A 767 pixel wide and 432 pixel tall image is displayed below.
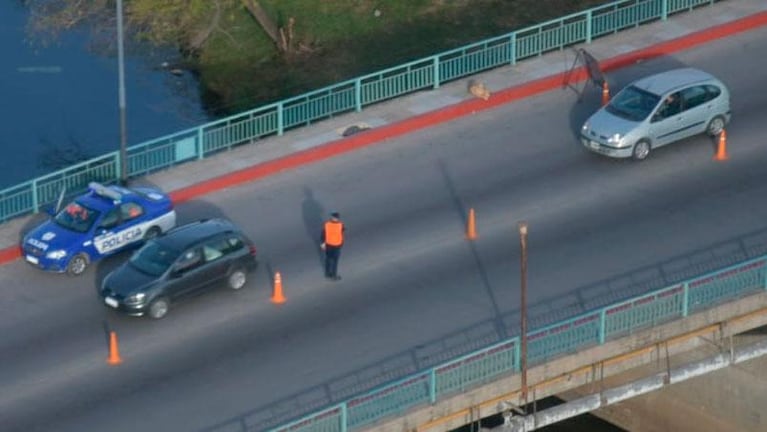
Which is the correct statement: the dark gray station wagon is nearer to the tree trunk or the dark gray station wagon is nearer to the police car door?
the police car door

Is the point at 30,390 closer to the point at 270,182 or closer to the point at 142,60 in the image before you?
the point at 270,182

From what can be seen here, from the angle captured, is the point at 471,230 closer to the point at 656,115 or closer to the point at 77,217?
the point at 656,115

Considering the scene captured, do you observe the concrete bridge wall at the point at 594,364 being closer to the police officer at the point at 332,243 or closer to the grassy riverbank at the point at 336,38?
the police officer at the point at 332,243

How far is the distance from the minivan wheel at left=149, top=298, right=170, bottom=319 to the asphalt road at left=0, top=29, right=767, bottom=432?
144 mm

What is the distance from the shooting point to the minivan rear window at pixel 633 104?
41.4m

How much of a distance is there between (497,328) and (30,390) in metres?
8.07

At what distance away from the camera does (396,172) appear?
41531 millimetres

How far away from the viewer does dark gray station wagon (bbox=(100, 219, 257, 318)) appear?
3553 cm

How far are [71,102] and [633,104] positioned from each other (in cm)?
2238

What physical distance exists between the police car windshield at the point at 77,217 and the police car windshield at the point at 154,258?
6.76 ft

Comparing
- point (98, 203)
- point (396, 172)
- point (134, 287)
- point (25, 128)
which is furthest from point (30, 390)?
point (25, 128)

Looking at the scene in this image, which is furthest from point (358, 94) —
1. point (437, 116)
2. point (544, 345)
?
point (544, 345)

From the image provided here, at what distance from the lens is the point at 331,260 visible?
3681cm

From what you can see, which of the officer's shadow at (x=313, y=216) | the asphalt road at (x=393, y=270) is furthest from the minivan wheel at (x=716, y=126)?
the officer's shadow at (x=313, y=216)
